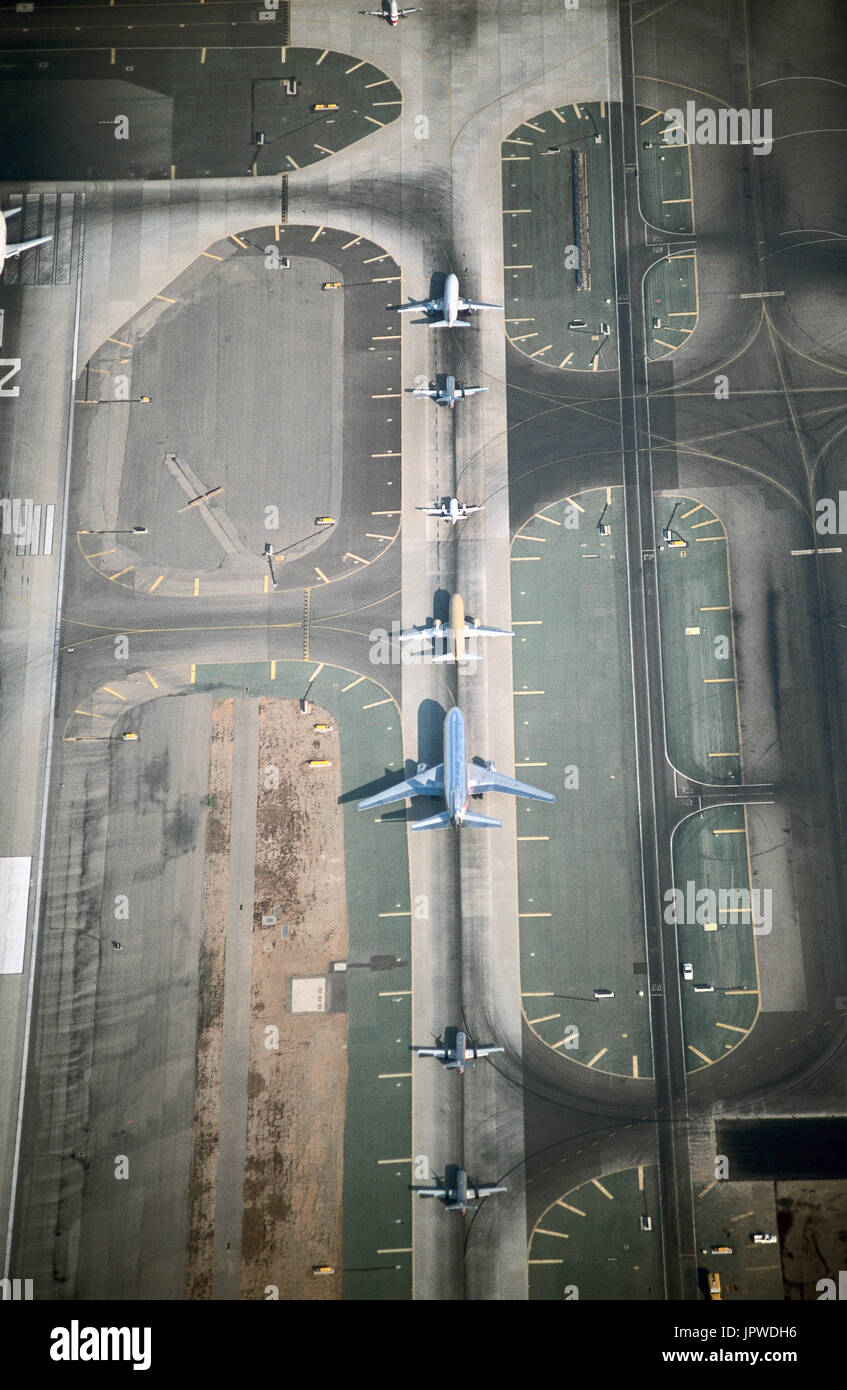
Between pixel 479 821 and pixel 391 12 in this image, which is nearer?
pixel 479 821

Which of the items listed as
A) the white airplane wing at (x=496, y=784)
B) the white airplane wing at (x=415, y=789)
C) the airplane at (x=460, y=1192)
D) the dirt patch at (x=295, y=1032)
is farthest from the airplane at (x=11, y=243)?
the airplane at (x=460, y=1192)

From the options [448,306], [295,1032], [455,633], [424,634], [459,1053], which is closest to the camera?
[459,1053]

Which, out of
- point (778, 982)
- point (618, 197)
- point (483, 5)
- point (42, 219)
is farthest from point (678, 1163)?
point (483, 5)

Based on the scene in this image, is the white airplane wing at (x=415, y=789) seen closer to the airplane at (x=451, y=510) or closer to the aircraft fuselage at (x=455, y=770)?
the aircraft fuselage at (x=455, y=770)

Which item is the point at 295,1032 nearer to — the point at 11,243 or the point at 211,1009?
the point at 211,1009

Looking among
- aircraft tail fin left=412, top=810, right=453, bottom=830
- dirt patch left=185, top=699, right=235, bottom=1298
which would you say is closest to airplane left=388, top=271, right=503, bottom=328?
dirt patch left=185, top=699, right=235, bottom=1298

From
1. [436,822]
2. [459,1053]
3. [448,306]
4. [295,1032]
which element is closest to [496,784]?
[436,822]

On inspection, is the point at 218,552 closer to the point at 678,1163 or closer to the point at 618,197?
the point at 618,197

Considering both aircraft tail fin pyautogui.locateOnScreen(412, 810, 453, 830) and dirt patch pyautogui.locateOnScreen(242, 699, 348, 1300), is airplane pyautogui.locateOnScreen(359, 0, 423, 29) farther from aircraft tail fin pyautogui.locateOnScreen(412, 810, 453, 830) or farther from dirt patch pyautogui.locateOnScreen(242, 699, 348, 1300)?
aircraft tail fin pyautogui.locateOnScreen(412, 810, 453, 830)
